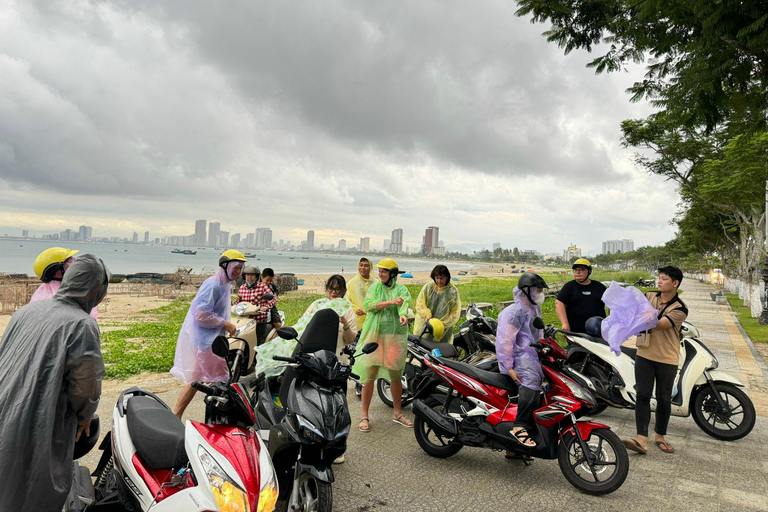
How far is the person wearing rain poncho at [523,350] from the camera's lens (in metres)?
3.38

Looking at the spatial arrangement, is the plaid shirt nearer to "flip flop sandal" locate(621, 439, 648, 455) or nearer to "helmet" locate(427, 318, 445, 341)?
"helmet" locate(427, 318, 445, 341)

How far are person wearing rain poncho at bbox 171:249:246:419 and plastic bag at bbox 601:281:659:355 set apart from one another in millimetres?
3226

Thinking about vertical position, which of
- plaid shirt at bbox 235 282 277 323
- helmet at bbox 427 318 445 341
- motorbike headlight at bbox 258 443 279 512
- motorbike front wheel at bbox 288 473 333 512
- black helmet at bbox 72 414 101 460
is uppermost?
plaid shirt at bbox 235 282 277 323

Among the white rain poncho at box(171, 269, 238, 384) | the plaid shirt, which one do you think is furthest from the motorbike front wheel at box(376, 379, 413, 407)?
the white rain poncho at box(171, 269, 238, 384)

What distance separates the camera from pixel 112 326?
39.7 ft

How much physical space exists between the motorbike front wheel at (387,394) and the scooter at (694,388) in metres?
1.91

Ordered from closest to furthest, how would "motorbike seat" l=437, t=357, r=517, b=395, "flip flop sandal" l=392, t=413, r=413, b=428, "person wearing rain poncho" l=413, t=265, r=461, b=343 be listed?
"motorbike seat" l=437, t=357, r=517, b=395, "flip flop sandal" l=392, t=413, r=413, b=428, "person wearing rain poncho" l=413, t=265, r=461, b=343

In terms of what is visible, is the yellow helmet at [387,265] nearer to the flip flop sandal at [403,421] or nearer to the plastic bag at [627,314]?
the flip flop sandal at [403,421]

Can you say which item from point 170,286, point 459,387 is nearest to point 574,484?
point 459,387

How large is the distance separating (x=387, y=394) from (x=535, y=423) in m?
2.32

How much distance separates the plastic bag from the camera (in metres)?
3.76

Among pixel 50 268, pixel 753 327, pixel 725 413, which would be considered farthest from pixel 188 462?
pixel 753 327

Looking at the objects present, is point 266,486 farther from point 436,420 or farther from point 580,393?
point 580,393

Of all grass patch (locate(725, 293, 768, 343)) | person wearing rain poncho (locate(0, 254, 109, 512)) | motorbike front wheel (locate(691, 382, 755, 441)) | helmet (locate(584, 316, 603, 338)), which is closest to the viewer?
person wearing rain poncho (locate(0, 254, 109, 512))
